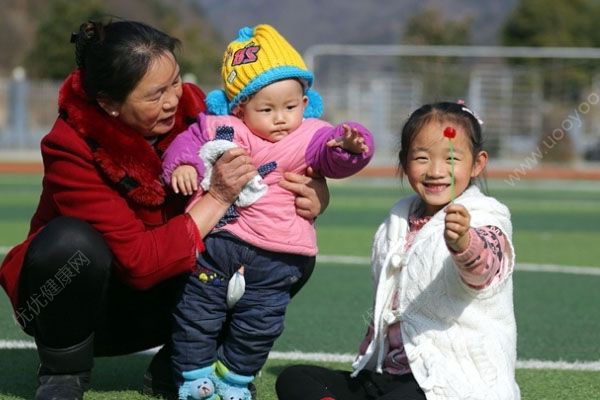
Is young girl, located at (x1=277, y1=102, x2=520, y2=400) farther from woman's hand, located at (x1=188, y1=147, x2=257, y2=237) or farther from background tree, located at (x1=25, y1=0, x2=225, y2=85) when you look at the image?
background tree, located at (x1=25, y1=0, x2=225, y2=85)

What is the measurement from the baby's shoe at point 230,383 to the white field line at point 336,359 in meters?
0.84

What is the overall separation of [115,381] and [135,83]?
117 cm

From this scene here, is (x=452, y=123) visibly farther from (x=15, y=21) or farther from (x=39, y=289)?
(x=15, y=21)

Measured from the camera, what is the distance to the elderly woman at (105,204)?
3.48 m

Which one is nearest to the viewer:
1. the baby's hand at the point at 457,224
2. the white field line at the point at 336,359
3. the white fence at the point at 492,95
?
the baby's hand at the point at 457,224

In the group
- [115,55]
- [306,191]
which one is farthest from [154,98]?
[306,191]

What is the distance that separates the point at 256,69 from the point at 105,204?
0.63m

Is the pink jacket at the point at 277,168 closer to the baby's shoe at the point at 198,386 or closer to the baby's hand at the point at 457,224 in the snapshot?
the baby's shoe at the point at 198,386

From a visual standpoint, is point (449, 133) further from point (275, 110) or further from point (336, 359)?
point (336, 359)

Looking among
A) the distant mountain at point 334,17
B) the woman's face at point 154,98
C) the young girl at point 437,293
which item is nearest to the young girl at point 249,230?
the woman's face at point 154,98

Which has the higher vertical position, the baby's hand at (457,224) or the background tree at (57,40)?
the baby's hand at (457,224)

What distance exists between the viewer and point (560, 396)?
12.6 feet

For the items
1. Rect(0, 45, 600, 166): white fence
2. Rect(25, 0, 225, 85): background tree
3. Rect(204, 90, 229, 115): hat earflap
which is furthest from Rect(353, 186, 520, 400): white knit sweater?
Rect(25, 0, 225, 85): background tree

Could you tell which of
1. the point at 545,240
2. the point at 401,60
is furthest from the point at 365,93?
the point at 545,240
